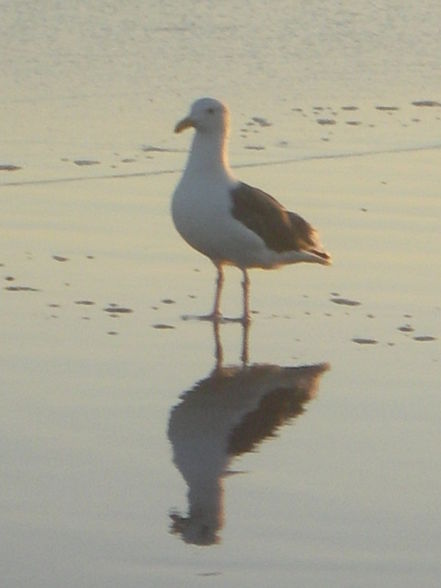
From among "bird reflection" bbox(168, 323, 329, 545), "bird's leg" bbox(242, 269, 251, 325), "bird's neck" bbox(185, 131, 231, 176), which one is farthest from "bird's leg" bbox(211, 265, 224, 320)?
"bird's neck" bbox(185, 131, 231, 176)

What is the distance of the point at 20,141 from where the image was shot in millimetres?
11797

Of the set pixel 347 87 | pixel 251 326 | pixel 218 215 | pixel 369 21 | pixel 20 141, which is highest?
pixel 369 21

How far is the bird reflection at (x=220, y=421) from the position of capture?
5.58 meters

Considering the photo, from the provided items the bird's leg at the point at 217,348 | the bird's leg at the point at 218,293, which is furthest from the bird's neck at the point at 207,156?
the bird's leg at the point at 217,348

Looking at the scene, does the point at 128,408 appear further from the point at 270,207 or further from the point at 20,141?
the point at 20,141

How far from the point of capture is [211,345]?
7.81 m

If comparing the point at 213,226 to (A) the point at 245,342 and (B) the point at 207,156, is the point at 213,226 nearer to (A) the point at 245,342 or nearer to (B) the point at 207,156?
(B) the point at 207,156

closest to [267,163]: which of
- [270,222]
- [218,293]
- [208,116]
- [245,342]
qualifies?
[208,116]

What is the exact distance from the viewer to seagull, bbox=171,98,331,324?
27.8 feet

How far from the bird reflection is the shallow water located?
1cm

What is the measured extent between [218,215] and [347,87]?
6.23 meters

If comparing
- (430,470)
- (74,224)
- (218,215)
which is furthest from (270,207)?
(430,470)

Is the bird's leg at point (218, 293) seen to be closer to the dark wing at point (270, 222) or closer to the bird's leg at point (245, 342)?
the bird's leg at point (245, 342)

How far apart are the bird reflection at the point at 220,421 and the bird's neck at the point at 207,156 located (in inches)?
44.4
